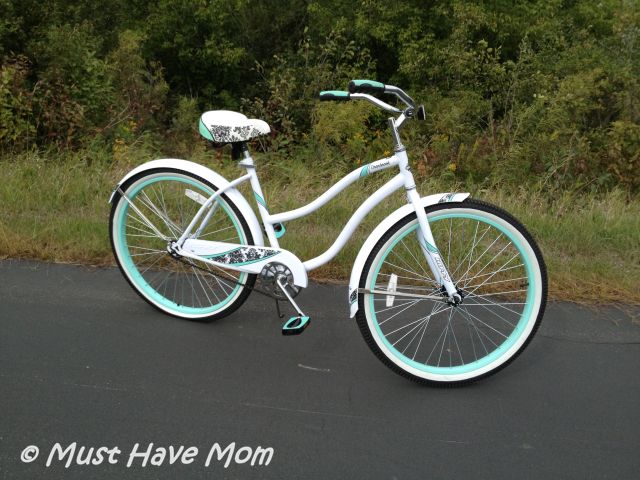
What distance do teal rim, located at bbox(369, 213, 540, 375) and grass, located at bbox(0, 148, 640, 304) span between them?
0.98m

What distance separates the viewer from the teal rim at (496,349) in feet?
11.3

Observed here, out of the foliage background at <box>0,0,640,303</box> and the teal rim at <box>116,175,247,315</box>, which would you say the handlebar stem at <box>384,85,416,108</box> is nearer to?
the teal rim at <box>116,175,247,315</box>

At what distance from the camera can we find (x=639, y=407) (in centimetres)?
339

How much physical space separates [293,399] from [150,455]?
69 centimetres

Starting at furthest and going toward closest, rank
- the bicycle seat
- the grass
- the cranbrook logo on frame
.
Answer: the grass
the bicycle seat
the cranbrook logo on frame

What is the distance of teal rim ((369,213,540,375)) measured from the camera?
344cm

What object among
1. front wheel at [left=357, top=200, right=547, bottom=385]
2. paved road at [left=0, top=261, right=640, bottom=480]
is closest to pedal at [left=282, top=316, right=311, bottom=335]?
paved road at [left=0, top=261, right=640, bottom=480]

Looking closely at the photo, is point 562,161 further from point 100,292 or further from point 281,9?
point 281,9

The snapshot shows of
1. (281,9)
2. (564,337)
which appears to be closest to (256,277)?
(564,337)

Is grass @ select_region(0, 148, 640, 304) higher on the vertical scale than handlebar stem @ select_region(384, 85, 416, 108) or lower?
lower

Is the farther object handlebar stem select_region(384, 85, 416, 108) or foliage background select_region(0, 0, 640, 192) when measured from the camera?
foliage background select_region(0, 0, 640, 192)

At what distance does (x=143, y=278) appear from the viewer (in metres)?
4.40

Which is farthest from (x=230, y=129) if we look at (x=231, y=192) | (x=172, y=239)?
(x=172, y=239)

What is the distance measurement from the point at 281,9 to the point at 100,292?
14.5 meters
